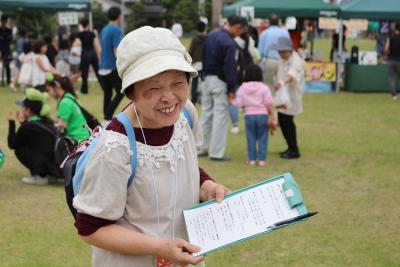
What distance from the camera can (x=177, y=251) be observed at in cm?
199

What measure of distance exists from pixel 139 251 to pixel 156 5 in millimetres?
51582

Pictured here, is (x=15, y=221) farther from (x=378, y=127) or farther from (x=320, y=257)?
(x=378, y=127)

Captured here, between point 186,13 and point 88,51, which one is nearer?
point 88,51

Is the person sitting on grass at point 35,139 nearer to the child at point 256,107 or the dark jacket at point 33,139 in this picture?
the dark jacket at point 33,139

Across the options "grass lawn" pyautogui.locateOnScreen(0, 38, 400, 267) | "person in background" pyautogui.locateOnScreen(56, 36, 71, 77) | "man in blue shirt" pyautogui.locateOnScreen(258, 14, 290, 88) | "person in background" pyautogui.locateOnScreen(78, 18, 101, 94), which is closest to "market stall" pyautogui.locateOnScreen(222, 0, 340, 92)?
"man in blue shirt" pyautogui.locateOnScreen(258, 14, 290, 88)

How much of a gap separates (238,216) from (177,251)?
0.28 meters

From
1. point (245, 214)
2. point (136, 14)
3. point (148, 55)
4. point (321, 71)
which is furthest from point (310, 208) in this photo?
point (136, 14)

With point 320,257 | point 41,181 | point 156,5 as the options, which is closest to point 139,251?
point 320,257

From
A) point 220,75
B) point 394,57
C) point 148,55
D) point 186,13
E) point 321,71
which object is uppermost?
point 148,55

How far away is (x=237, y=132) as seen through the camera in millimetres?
10047

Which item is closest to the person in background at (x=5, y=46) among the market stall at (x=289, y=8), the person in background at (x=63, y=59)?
the person in background at (x=63, y=59)

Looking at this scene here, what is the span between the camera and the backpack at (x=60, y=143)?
6.68m

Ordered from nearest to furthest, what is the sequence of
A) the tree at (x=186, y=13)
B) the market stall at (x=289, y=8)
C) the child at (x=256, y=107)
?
the child at (x=256, y=107) < the market stall at (x=289, y=8) < the tree at (x=186, y=13)

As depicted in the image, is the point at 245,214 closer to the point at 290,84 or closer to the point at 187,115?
the point at 187,115
